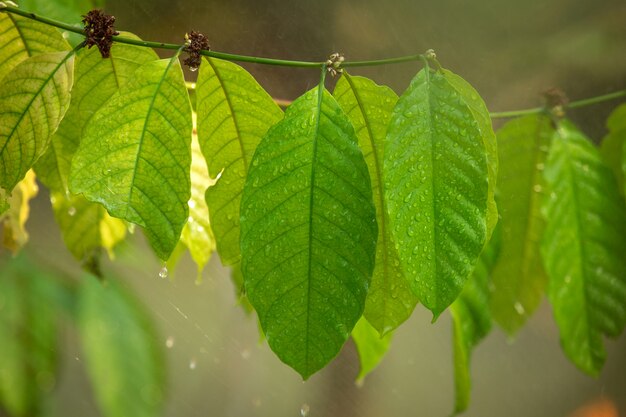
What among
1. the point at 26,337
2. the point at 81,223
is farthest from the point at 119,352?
the point at 81,223

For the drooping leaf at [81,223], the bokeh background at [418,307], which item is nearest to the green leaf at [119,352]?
the bokeh background at [418,307]

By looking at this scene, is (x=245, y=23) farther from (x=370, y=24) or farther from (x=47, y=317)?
(x=47, y=317)

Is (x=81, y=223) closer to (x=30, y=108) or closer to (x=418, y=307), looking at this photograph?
(x=30, y=108)

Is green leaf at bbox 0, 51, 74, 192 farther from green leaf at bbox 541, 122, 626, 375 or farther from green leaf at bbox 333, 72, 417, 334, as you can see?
green leaf at bbox 541, 122, 626, 375

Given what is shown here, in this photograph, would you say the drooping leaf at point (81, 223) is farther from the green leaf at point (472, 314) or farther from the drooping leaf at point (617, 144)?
the drooping leaf at point (617, 144)

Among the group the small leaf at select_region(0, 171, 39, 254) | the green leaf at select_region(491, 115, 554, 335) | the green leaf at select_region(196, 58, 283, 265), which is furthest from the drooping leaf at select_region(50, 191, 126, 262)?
the green leaf at select_region(491, 115, 554, 335)
